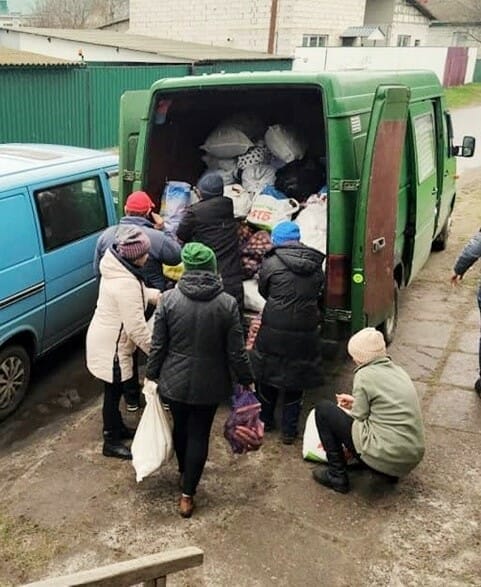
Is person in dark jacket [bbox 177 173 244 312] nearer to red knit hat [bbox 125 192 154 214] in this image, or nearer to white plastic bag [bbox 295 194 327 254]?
red knit hat [bbox 125 192 154 214]

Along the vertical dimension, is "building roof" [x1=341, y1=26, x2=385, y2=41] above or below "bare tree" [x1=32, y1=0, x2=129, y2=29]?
below

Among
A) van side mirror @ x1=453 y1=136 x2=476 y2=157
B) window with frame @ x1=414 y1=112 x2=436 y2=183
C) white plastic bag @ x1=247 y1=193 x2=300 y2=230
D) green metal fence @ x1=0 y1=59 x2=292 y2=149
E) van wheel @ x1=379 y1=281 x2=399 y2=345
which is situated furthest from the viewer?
green metal fence @ x1=0 y1=59 x2=292 y2=149

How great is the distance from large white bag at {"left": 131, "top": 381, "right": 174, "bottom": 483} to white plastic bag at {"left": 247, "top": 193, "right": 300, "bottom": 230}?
224 centimetres

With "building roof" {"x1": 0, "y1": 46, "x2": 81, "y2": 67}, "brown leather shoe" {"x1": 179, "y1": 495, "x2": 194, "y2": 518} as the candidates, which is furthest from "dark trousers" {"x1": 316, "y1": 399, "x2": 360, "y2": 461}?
"building roof" {"x1": 0, "y1": 46, "x2": 81, "y2": 67}

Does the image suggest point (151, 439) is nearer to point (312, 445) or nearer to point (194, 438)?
point (194, 438)

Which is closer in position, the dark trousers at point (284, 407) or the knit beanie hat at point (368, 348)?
the knit beanie hat at point (368, 348)

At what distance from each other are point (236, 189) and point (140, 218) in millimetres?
1196

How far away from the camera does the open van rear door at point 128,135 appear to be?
5754 mm

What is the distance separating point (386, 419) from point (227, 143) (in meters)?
3.46

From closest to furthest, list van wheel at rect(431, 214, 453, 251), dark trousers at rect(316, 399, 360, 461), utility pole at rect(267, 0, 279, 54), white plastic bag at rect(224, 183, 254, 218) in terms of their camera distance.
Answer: dark trousers at rect(316, 399, 360, 461), white plastic bag at rect(224, 183, 254, 218), van wheel at rect(431, 214, 453, 251), utility pole at rect(267, 0, 279, 54)

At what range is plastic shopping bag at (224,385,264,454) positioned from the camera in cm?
439

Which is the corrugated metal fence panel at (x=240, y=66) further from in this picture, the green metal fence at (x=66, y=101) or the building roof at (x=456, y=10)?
the building roof at (x=456, y=10)

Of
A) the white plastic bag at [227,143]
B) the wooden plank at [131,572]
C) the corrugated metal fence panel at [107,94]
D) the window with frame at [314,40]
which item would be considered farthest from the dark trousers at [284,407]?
the window with frame at [314,40]

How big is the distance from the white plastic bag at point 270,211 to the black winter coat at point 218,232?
55cm
